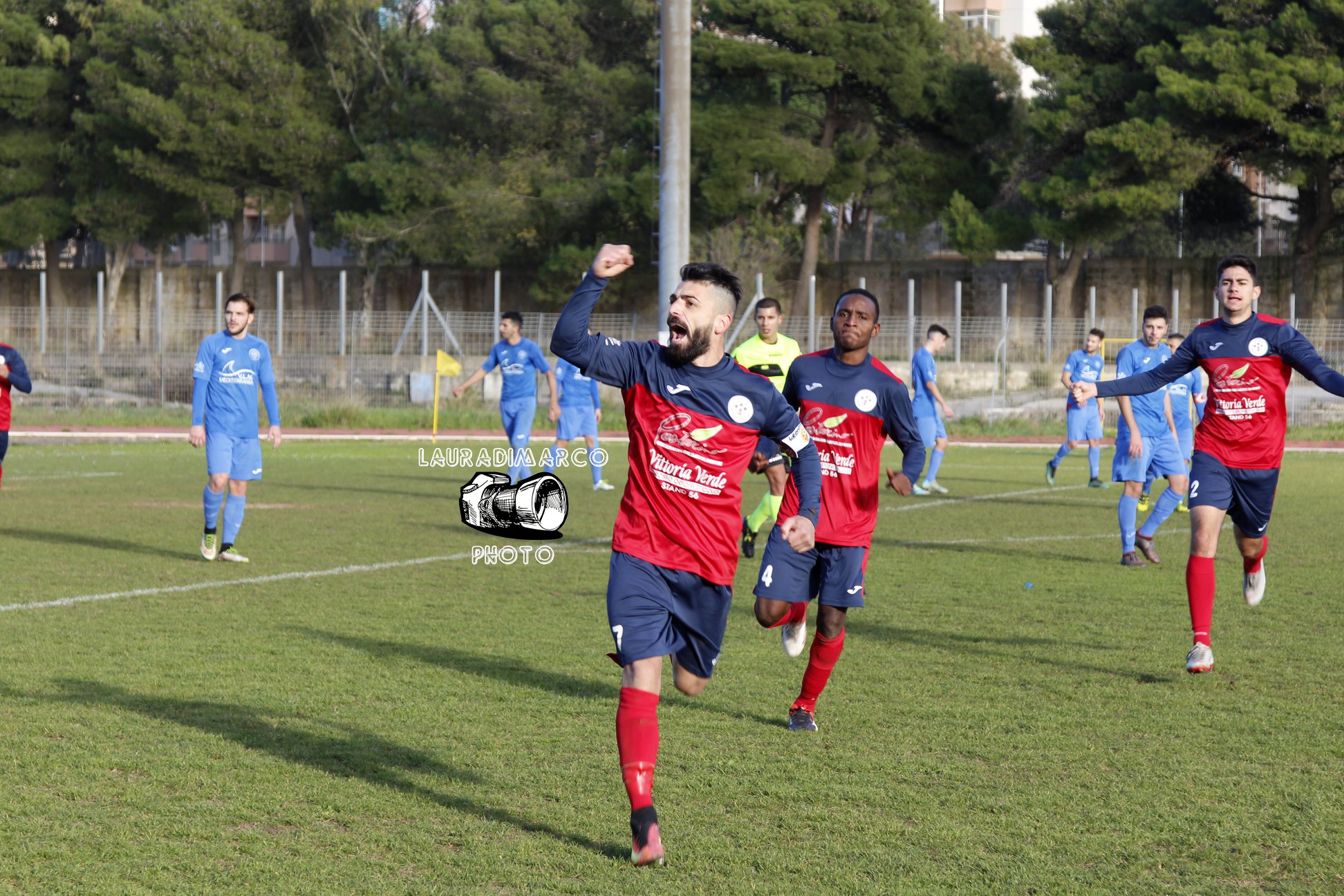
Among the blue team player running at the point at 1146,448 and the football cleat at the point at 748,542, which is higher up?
the blue team player running at the point at 1146,448

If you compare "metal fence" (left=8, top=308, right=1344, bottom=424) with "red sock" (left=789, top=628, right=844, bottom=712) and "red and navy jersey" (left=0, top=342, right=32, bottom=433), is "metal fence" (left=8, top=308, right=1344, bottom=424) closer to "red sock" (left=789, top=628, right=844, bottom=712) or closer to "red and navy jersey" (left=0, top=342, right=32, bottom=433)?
"red and navy jersey" (left=0, top=342, right=32, bottom=433)

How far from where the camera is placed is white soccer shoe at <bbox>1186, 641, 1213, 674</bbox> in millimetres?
7363

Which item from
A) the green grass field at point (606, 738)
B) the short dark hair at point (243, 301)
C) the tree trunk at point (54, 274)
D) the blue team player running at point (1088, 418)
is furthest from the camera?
the tree trunk at point (54, 274)

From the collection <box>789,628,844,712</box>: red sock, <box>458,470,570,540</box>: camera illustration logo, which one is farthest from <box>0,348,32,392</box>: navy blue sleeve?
<box>789,628,844,712</box>: red sock

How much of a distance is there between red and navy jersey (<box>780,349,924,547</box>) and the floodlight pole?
10.00 meters

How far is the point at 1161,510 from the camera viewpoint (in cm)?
1189

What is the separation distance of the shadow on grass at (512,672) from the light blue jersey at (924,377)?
10203 mm

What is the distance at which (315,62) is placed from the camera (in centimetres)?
4641

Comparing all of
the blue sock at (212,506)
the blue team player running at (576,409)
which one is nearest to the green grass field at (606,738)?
the blue sock at (212,506)

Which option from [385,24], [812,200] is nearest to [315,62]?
[385,24]

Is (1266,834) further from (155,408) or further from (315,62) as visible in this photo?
(315,62)

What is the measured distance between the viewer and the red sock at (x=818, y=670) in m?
6.36

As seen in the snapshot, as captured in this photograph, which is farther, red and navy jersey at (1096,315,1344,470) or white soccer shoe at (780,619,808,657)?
red and navy jersey at (1096,315,1344,470)

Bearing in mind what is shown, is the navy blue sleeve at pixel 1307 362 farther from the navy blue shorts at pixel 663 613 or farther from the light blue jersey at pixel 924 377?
the light blue jersey at pixel 924 377
